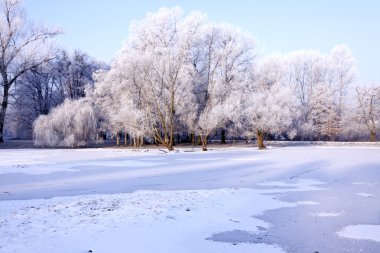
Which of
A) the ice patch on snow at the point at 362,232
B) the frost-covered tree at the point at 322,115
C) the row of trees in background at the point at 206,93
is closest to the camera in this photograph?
the ice patch on snow at the point at 362,232

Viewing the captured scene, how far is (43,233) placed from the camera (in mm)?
6141

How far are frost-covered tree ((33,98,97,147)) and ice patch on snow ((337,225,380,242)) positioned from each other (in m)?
34.1

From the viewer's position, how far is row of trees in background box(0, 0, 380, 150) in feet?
113

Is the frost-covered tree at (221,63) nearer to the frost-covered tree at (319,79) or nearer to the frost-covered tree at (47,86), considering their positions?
the frost-covered tree at (319,79)

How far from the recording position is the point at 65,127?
38.0 meters


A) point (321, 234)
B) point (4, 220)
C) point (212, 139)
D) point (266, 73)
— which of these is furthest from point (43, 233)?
point (212, 139)

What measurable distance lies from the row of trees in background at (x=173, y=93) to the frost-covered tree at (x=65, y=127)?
0.10 meters

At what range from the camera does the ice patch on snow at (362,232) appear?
634 cm

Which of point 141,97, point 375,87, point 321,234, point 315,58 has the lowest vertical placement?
point 321,234

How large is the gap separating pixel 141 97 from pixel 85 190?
23349 millimetres

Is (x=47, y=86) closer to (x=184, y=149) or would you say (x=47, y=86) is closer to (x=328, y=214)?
(x=184, y=149)

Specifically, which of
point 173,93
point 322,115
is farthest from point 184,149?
point 322,115

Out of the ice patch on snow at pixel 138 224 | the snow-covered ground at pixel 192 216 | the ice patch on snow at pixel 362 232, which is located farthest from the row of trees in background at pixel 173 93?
the ice patch on snow at pixel 362 232

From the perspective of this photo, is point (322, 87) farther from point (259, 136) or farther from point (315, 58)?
point (259, 136)
